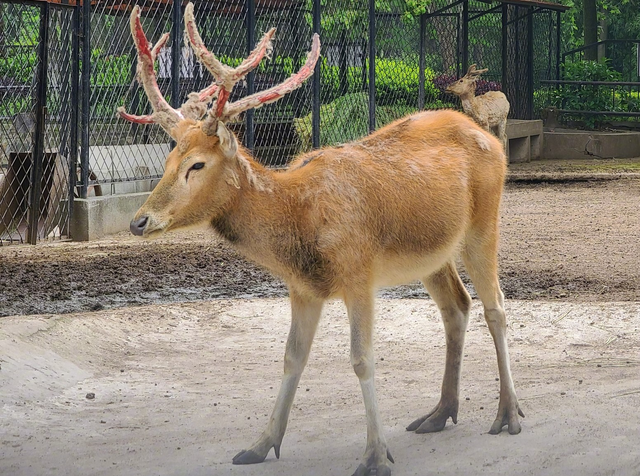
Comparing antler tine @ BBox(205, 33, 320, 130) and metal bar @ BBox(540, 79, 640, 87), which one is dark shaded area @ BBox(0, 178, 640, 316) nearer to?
antler tine @ BBox(205, 33, 320, 130)

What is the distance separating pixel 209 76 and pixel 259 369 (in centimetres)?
783

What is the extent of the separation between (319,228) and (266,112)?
9978 millimetres

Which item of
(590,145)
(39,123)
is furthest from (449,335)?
(590,145)

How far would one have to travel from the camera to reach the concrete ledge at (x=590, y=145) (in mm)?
19969

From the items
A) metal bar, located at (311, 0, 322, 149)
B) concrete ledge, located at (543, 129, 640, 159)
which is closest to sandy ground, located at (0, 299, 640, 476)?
metal bar, located at (311, 0, 322, 149)

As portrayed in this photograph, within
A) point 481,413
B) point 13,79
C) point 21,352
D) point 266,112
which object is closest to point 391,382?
point 481,413

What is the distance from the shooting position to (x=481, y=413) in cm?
544

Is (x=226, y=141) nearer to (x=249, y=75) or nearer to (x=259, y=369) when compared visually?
(x=259, y=369)

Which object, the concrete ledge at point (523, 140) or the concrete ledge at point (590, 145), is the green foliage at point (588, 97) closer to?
the concrete ledge at point (590, 145)

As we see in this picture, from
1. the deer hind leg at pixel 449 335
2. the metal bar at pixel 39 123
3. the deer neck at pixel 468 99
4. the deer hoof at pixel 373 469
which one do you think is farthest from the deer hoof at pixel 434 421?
the deer neck at pixel 468 99

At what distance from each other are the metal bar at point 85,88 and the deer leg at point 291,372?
6.59 meters

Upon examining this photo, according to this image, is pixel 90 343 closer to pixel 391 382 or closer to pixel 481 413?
pixel 391 382

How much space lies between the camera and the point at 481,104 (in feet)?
57.4

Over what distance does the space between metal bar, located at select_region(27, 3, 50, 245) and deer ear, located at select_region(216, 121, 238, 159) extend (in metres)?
6.37
